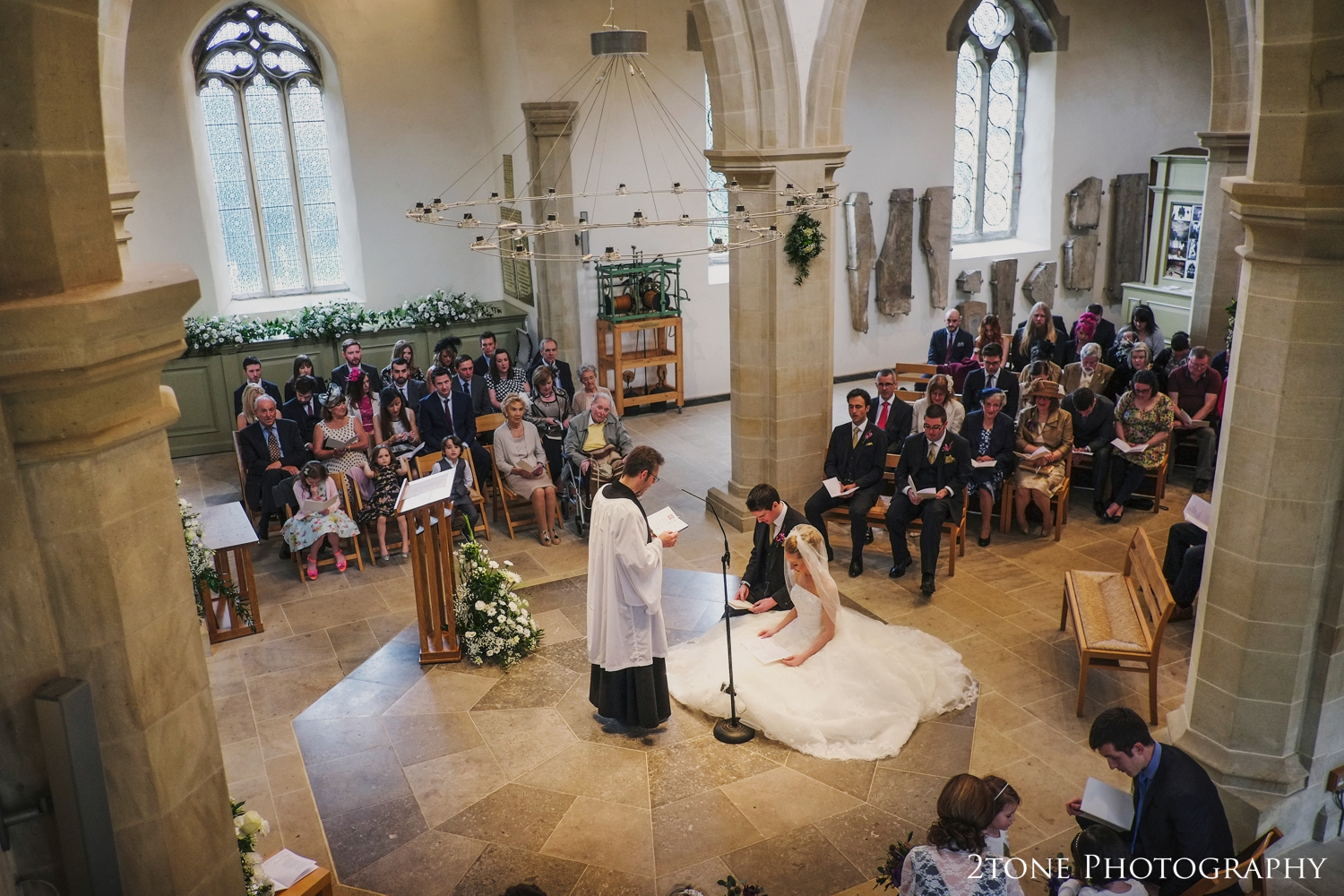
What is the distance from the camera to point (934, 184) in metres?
13.4

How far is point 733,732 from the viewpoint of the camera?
5.75 m

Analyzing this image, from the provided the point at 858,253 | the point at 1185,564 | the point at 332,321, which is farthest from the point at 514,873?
the point at 858,253

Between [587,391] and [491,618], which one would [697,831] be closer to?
[491,618]

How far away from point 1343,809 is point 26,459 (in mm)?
5464

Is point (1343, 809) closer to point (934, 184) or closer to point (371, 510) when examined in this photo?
point (371, 510)

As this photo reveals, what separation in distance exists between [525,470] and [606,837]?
4206 mm

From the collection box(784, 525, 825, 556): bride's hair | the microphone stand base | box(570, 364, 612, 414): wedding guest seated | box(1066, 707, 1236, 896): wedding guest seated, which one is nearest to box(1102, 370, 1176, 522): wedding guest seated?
box(784, 525, 825, 556): bride's hair

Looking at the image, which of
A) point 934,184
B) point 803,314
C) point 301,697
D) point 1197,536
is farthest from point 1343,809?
point 934,184

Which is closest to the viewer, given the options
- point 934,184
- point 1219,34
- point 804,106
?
point 804,106

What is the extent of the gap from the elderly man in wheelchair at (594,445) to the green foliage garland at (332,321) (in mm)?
4306

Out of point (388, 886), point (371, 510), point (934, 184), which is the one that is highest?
point (934, 184)

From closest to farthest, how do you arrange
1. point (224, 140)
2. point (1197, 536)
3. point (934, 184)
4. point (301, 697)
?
point (301, 697)
point (1197, 536)
point (224, 140)
point (934, 184)

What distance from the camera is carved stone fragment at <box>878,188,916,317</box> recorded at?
42.9ft

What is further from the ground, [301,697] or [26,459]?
[26,459]
